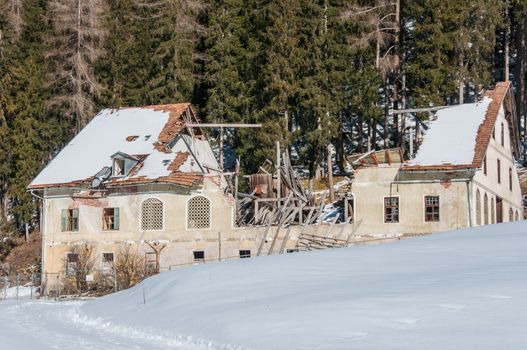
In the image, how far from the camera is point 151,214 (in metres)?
43.6

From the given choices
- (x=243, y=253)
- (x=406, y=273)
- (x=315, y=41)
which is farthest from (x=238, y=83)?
(x=406, y=273)

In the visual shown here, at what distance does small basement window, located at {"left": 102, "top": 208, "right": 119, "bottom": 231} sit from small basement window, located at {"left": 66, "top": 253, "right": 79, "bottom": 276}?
199 centimetres

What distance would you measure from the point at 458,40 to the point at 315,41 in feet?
25.6

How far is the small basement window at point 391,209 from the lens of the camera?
41.2m

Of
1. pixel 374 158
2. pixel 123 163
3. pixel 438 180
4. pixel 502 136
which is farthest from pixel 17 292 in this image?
pixel 502 136

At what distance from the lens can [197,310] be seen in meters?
20.7

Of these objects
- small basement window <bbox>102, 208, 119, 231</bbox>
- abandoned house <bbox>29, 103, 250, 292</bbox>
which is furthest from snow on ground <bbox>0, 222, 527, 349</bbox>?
small basement window <bbox>102, 208, 119, 231</bbox>

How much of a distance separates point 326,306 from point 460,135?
25.9 metres

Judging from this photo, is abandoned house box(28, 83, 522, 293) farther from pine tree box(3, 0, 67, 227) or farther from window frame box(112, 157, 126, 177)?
pine tree box(3, 0, 67, 227)

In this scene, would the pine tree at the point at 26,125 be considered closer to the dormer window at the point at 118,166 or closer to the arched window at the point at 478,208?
the dormer window at the point at 118,166

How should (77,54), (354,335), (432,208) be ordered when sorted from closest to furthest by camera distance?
(354,335) → (432,208) → (77,54)

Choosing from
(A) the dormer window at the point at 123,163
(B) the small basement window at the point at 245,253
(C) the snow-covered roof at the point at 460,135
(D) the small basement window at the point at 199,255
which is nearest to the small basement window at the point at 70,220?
(A) the dormer window at the point at 123,163

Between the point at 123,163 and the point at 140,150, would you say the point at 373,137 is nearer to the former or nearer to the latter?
the point at 140,150

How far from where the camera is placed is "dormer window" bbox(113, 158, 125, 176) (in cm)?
4412
